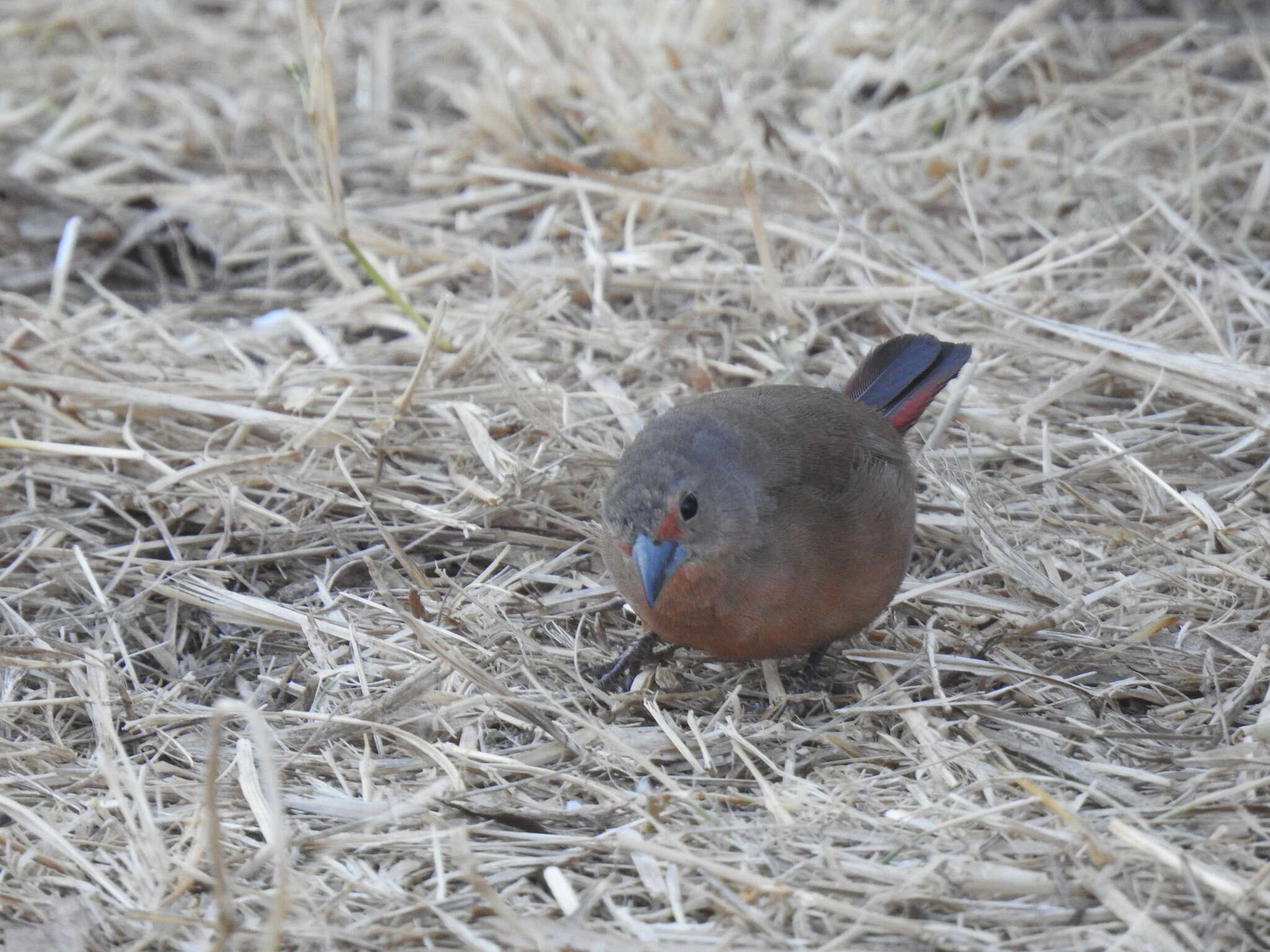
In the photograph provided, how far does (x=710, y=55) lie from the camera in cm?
563

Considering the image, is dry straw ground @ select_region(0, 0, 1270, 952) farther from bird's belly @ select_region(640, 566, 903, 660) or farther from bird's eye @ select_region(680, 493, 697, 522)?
bird's eye @ select_region(680, 493, 697, 522)

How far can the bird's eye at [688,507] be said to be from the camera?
9.82 feet

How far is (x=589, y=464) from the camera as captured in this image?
3875mm

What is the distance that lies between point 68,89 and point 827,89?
3.10 meters

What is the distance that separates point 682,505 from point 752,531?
17 centimetres

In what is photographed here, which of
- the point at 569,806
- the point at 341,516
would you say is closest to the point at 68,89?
the point at 341,516

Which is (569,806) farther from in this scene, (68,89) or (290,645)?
(68,89)

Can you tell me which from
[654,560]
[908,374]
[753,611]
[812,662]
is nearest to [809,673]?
Answer: [812,662]

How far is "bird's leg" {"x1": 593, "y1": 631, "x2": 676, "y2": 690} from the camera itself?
3.30 meters

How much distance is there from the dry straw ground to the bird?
8.4 inches

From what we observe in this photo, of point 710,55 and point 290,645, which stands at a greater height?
point 710,55

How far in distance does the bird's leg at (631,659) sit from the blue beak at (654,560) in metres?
0.35

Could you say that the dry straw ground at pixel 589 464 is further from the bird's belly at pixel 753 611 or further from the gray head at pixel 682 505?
the gray head at pixel 682 505

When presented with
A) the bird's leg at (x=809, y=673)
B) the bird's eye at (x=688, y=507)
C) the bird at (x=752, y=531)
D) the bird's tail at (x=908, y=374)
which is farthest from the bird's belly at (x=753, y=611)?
the bird's tail at (x=908, y=374)
